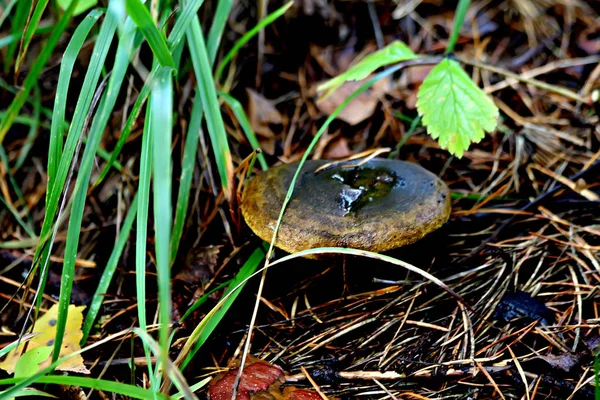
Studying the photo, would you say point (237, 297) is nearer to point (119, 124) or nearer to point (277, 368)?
point (277, 368)

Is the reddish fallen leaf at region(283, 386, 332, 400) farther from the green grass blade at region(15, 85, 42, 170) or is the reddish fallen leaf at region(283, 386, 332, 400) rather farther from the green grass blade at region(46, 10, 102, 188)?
the green grass blade at region(15, 85, 42, 170)

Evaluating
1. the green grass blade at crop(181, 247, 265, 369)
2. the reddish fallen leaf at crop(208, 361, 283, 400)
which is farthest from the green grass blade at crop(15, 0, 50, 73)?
the reddish fallen leaf at crop(208, 361, 283, 400)

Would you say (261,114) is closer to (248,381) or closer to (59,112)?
(59,112)

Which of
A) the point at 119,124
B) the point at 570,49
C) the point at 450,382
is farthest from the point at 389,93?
the point at 450,382

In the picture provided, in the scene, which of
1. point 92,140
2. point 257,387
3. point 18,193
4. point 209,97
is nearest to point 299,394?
point 257,387

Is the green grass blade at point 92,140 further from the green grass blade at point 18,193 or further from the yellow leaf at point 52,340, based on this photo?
the green grass blade at point 18,193

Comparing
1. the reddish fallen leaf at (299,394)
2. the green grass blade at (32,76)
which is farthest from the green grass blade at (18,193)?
the reddish fallen leaf at (299,394)
